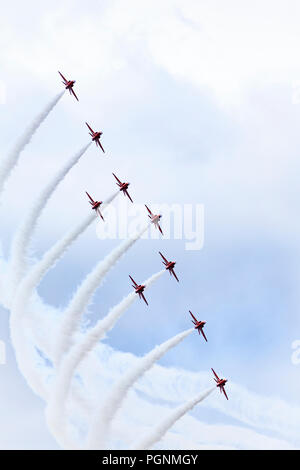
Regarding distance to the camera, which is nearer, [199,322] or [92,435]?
[92,435]

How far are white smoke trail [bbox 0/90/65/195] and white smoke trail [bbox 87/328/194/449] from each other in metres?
18.5

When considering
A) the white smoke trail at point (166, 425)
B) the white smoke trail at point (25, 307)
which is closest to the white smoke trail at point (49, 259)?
the white smoke trail at point (25, 307)

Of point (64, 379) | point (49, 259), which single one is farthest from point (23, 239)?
point (64, 379)

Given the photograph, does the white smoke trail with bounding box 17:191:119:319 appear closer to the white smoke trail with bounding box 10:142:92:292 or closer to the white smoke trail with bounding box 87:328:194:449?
the white smoke trail with bounding box 10:142:92:292

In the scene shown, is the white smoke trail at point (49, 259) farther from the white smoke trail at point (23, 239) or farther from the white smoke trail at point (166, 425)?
the white smoke trail at point (166, 425)

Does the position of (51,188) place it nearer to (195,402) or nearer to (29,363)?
(29,363)

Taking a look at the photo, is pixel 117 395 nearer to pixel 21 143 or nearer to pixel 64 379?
pixel 64 379

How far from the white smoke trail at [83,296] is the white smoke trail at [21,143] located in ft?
34.4

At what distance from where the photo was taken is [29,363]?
88.6m

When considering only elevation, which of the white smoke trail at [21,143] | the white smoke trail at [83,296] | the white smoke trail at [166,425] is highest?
the white smoke trail at [21,143]

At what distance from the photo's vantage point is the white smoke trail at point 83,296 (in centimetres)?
8631
